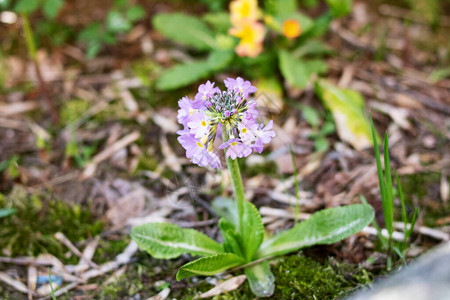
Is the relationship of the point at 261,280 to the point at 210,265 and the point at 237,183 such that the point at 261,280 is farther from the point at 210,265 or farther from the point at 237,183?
the point at 237,183

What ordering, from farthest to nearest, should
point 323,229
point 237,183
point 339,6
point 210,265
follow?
point 339,6, point 323,229, point 237,183, point 210,265

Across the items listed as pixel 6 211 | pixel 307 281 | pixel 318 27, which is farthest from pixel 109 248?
pixel 318 27

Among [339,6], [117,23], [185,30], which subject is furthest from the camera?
[185,30]

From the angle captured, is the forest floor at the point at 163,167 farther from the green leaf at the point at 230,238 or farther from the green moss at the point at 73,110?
the green leaf at the point at 230,238

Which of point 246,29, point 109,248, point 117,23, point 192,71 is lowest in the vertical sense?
point 109,248

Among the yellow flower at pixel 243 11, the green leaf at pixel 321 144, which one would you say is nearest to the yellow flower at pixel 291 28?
the yellow flower at pixel 243 11

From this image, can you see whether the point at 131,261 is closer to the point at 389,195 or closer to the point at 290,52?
the point at 389,195
